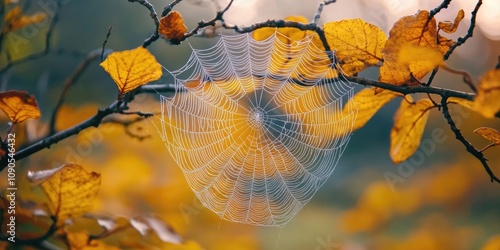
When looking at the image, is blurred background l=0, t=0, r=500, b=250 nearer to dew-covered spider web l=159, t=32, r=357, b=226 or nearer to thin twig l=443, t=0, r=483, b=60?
dew-covered spider web l=159, t=32, r=357, b=226

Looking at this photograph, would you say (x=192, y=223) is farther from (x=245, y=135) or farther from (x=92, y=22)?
(x=92, y=22)

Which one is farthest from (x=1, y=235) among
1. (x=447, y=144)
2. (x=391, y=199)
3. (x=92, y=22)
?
(x=447, y=144)

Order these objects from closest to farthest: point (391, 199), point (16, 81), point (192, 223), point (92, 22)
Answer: point (192, 223) < point (391, 199) < point (16, 81) < point (92, 22)

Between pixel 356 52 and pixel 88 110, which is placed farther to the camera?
pixel 88 110

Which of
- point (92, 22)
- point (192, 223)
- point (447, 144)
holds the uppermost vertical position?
point (92, 22)

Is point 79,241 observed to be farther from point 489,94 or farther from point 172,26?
point 489,94

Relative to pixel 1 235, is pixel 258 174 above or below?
above

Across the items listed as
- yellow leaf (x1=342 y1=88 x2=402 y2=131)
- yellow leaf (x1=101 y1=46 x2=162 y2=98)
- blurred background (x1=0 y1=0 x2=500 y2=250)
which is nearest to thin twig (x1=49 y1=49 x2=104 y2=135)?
blurred background (x1=0 y1=0 x2=500 y2=250)

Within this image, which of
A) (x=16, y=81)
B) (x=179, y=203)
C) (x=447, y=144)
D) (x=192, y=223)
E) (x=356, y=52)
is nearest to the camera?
(x=356, y=52)
